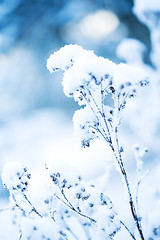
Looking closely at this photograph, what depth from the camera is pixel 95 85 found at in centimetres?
167

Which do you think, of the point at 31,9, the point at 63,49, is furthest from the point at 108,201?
the point at 31,9

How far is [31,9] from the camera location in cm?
601

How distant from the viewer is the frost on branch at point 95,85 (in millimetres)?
1547

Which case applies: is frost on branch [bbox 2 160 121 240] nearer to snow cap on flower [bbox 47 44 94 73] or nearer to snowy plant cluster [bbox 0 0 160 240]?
snowy plant cluster [bbox 0 0 160 240]

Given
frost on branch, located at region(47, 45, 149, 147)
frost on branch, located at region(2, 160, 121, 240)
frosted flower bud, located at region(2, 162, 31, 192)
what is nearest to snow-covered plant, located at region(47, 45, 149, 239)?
frost on branch, located at region(47, 45, 149, 147)

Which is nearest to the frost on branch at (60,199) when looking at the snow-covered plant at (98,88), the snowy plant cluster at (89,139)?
the snowy plant cluster at (89,139)

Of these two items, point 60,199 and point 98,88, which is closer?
point 98,88

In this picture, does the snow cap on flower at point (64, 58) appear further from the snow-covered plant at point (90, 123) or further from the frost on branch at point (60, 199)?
the frost on branch at point (60, 199)

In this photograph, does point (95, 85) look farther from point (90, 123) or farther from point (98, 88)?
point (90, 123)

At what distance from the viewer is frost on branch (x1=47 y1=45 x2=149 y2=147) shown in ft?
5.08

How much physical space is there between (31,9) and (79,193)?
19.3 ft

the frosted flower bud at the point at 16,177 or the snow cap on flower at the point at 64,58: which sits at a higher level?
the snow cap on flower at the point at 64,58

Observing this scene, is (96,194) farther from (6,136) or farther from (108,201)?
(6,136)

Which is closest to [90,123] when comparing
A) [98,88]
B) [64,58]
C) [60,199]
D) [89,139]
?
[89,139]
